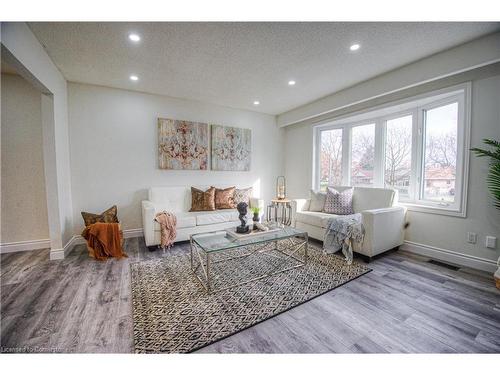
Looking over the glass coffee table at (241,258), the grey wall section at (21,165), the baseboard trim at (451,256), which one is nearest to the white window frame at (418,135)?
the baseboard trim at (451,256)

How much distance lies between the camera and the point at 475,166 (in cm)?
253

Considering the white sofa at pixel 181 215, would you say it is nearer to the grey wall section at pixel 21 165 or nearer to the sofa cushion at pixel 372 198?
the grey wall section at pixel 21 165

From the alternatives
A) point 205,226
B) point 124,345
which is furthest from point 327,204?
point 124,345

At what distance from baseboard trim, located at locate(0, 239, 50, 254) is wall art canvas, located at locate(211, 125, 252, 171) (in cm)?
287

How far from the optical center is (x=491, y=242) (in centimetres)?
243

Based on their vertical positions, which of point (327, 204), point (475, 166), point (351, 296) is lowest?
point (351, 296)

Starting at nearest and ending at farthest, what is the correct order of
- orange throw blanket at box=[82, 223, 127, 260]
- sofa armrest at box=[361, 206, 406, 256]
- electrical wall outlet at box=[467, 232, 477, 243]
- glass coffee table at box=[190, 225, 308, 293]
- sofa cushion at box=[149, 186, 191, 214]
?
glass coffee table at box=[190, 225, 308, 293]
electrical wall outlet at box=[467, 232, 477, 243]
sofa armrest at box=[361, 206, 406, 256]
orange throw blanket at box=[82, 223, 127, 260]
sofa cushion at box=[149, 186, 191, 214]

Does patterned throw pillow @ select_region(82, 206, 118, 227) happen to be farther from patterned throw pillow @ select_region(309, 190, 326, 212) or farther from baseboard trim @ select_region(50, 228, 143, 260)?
patterned throw pillow @ select_region(309, 190, 326, 212)

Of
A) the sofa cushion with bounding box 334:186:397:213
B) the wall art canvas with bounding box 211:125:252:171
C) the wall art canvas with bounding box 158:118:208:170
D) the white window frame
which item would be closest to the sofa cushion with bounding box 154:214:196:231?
the wall art canvas with bounding box 158:118:208:170

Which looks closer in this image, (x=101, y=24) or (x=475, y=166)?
(x=101, y=24)

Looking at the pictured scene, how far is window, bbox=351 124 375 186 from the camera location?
12.6ft

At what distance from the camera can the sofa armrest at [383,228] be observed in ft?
8.81

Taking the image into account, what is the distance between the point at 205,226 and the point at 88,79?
2.80 metres

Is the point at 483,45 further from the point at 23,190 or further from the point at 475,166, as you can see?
the point at 23,190
